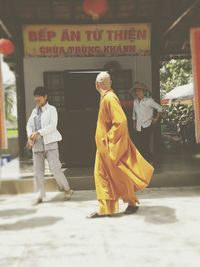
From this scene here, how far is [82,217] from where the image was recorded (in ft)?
19.6

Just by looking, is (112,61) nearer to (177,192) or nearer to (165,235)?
(177,192)

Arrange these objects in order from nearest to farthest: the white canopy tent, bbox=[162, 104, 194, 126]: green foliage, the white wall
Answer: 1. the white wall
2. the white canopy tent
3. bbox=[162, 104, 194, 126]: green foliage

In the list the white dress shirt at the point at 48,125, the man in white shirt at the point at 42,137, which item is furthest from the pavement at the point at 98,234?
the white dress shirt at the point at 48,125

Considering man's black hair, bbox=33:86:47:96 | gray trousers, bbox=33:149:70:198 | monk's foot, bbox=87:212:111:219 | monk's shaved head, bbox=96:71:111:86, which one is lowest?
monk's foot, bbox=87:212:111:219

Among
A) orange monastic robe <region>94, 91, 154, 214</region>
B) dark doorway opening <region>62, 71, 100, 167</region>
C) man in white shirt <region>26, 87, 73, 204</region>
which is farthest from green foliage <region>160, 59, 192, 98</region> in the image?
orange monastic robe <region>94, 91, 154, 214</region>

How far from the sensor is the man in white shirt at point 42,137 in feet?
22.2

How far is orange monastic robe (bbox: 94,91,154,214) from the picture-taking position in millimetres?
5801

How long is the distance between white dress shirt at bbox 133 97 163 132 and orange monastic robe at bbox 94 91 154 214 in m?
3.08

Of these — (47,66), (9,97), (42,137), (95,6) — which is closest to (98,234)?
(42,137)

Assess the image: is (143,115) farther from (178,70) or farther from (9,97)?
(9,97)

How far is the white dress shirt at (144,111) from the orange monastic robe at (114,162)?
3078 millimetres

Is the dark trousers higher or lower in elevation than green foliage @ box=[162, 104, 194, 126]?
lower

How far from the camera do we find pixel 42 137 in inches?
271

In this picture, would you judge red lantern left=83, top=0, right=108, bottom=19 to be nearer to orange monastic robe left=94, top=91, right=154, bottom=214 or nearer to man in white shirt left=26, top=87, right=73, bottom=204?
orange monastic robe left=94, top=91, right=154, bottom=214
